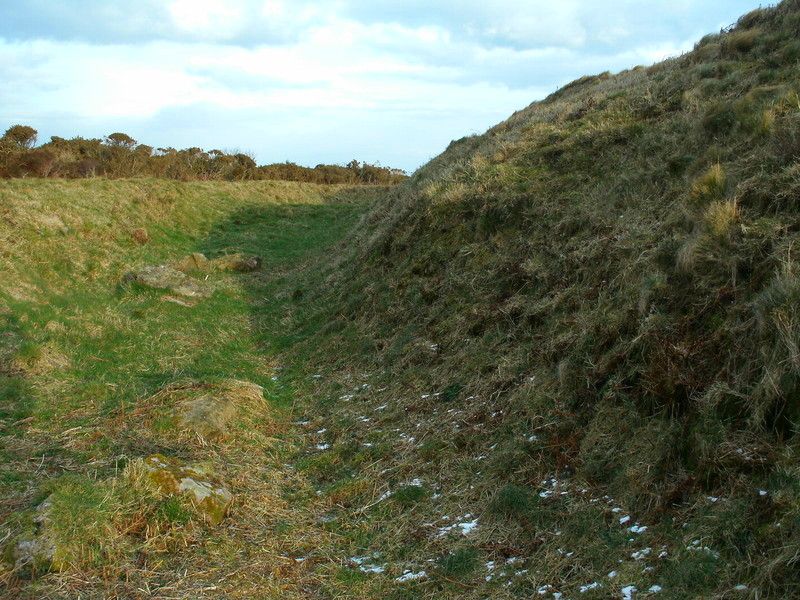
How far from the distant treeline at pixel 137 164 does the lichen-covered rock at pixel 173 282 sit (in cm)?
929

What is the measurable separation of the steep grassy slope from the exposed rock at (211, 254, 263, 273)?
295 inches

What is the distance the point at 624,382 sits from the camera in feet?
17.3

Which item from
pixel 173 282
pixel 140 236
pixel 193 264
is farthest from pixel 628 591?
pixel 140 236

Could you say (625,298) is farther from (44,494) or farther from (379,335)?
(44,494)

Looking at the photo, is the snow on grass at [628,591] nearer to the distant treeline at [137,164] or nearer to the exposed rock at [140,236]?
the exposed rock at [140,236]

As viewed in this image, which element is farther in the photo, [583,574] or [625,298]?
[625,298]

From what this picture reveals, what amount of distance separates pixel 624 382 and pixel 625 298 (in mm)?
1186

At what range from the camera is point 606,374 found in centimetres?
545

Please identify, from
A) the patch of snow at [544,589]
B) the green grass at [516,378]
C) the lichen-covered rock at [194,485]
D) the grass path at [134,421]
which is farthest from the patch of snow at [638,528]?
the lichen-covered rock at [194,485]

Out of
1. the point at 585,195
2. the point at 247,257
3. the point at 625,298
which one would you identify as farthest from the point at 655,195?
the point at 247,257

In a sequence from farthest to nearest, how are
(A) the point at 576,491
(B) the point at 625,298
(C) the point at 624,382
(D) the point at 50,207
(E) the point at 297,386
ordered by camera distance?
(D) the point at 50,207, (E) the point at 297,386, (B) the point at 625,298, (C) the point at 624,382, (A) the point at 576,491

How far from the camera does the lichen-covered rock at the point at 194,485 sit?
5.05 meters

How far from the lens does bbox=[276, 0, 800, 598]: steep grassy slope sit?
3848mm

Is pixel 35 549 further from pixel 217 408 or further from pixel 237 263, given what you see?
pixel 237 263
